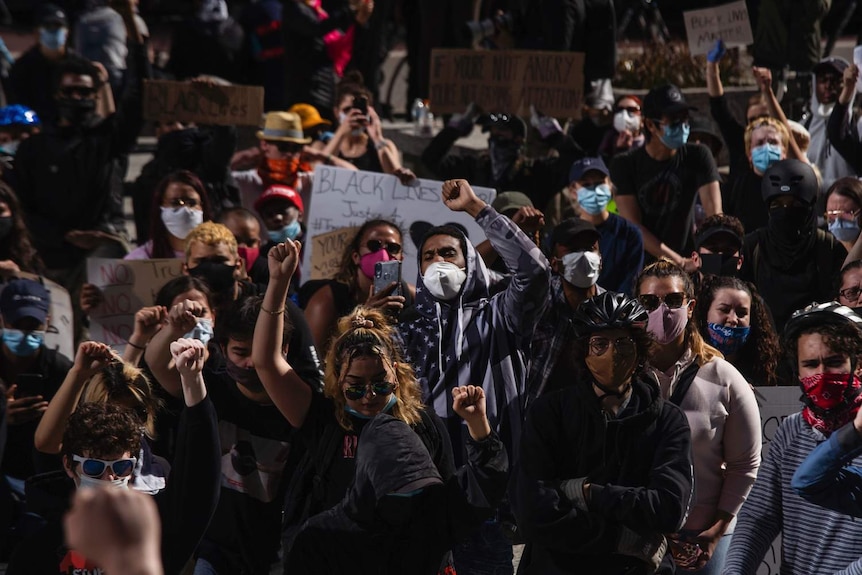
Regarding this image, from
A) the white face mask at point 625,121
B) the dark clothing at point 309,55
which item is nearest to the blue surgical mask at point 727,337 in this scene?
the white face mask at point 625,121

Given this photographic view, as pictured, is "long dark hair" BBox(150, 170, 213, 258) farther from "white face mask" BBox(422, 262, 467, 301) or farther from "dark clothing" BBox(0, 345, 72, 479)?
"white face mask" BBox(422, 262, 467, 301)

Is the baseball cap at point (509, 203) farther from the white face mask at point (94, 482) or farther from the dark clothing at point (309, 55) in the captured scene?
the dark clothing at point (309, 55)

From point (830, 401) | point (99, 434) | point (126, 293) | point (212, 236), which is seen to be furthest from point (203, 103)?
point (830, 401)

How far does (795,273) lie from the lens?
707cm

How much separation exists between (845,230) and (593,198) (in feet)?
4.17

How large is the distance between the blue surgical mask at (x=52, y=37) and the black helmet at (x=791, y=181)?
5.53 meters

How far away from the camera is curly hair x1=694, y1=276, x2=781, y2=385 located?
19.6 ft

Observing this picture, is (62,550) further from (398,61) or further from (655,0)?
(655,0)

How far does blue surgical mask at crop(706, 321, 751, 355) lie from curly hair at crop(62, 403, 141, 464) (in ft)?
7.90

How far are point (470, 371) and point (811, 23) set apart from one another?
6854mm

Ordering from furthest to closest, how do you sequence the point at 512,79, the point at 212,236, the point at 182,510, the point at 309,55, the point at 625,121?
the point at 309,55 → the point at 625,121 → the point at 512,79 → the point at 212,236 → the point at 182,510

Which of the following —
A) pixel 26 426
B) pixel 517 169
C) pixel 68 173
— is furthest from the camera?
pixel 517 169

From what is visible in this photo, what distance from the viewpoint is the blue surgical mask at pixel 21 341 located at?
6.48 meters

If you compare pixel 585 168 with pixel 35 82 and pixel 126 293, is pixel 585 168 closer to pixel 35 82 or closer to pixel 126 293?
pixel 126 293
